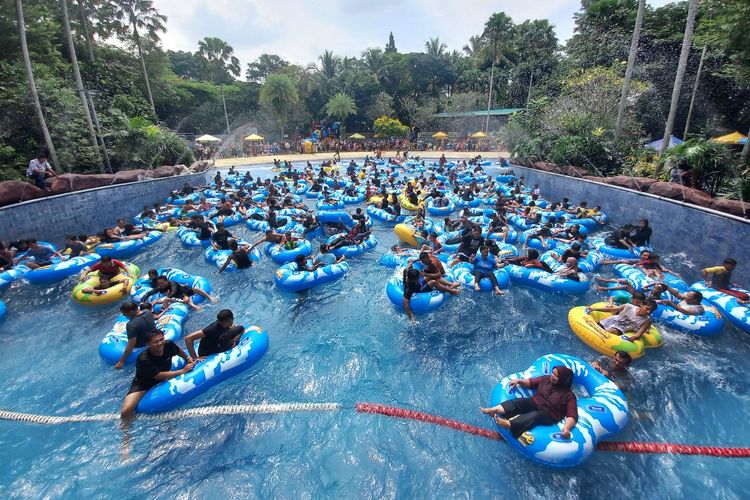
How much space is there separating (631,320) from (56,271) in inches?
478

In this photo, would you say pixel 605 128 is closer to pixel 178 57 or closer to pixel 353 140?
pixel 353 140

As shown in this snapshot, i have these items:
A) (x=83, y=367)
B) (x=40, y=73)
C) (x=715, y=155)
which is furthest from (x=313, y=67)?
(x=83, y=367)

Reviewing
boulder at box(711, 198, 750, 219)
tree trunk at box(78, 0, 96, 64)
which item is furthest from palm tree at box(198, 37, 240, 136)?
boulder at box(711, 198, 750, 219)

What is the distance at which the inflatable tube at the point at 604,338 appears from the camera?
574cm

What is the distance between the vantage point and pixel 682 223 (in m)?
9.72

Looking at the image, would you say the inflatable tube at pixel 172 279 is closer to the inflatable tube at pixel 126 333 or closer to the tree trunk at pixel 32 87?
the inflatable tube at pixel 126 333

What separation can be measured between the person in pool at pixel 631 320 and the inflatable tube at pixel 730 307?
1.93 meters

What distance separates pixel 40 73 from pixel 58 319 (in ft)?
48.5

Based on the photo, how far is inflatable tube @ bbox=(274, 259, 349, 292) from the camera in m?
8.01

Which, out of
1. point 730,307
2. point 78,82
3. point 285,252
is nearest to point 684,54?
point 730,307

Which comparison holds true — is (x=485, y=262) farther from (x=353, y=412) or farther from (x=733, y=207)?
(x=733, y=207)

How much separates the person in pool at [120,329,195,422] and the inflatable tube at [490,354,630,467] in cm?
427

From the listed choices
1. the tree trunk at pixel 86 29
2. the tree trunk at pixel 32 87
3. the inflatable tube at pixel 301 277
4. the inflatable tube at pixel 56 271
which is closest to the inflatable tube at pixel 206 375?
the inflatable tube at pixel 301 277

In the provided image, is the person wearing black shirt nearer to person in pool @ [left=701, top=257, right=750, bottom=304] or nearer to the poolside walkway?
person in pool @ [left=701, top=257, right=750, bottom=304]
